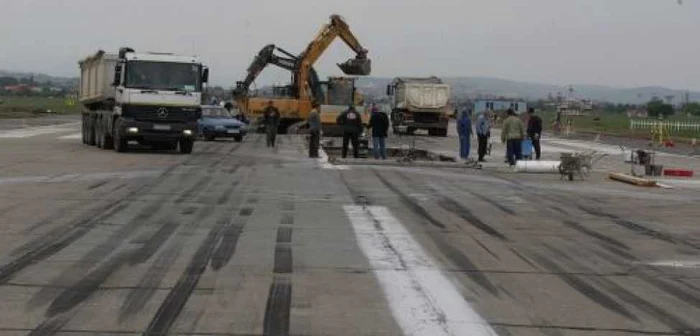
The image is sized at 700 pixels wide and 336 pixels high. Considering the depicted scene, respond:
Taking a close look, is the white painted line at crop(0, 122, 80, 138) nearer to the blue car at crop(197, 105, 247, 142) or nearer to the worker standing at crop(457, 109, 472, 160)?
the blue car at crop(197, 105, 247, 142)

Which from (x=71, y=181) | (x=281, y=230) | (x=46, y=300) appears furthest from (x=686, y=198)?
(x=46, y=300)

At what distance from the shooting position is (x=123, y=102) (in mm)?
28016

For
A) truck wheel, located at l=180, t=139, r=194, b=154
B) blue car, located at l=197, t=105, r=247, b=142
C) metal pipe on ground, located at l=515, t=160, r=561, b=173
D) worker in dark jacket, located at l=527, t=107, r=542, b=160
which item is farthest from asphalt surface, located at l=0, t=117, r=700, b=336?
blue car, located at l=197, t=105, r=247, b=142

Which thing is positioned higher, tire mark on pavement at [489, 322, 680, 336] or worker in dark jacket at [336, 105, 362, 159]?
worker in dark jacket at [336, 105, 362, 159]

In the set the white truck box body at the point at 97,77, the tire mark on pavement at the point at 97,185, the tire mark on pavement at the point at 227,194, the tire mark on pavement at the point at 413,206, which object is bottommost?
the tire mark on pavement at the point at 97,185

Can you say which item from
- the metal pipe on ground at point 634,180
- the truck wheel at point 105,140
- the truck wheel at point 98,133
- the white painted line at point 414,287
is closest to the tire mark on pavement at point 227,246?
the white painted line at point 414,287

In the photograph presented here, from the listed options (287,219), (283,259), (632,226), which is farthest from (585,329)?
(632,226)

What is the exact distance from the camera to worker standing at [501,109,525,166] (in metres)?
26.5

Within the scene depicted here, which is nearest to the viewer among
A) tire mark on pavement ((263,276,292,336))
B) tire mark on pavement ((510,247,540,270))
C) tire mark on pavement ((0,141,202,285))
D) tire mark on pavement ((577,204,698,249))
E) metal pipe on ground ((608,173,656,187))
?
tire mark on pavement ((263,276,292,336))

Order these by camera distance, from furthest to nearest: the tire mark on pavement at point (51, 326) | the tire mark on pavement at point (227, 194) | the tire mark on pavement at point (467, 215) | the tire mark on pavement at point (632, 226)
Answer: the tire mark on pavement at point (227, 194) → the tire mark on pavement at point (467, 215) → the tire mark on pavement at point (632, 226) → the tire mark on pavement at point (51, 326)

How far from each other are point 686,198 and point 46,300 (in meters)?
13.9

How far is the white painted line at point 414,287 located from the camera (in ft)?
23.1

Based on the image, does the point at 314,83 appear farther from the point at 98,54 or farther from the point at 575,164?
the point at 575,164

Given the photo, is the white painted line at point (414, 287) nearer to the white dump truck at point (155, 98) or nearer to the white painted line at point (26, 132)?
the white dump truck at point (155, 98)
